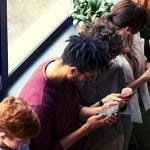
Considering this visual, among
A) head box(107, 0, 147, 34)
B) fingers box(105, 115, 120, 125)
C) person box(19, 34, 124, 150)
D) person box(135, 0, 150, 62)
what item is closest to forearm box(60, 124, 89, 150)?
person box(19, 34, 124, 150)

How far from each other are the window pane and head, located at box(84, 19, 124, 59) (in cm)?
63

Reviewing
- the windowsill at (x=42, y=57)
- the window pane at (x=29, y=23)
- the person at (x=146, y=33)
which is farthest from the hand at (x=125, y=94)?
the window pane at (x=29, y=23)

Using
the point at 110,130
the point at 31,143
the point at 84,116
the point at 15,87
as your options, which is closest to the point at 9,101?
the point at 31,143

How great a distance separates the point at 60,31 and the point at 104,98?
3.56 ft

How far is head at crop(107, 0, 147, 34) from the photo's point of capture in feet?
6.67

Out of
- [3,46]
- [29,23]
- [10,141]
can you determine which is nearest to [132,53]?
[3,46]

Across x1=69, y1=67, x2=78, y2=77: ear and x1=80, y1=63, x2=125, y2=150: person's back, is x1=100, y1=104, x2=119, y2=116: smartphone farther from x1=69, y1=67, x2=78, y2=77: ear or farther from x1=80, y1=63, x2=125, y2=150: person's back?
x1=69, y1=67, x2=78, y2=77: ear

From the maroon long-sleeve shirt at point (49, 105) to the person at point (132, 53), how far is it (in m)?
0.47

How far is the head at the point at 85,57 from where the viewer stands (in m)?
1.57

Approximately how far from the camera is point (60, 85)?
1652mm

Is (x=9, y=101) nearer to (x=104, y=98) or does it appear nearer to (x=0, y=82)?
(x=104, y=98)

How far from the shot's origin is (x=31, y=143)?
160 centimetres

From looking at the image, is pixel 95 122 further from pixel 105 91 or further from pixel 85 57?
pixel 85 57

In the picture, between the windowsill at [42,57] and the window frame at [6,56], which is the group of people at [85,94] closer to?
the windowsill at [42,57]
